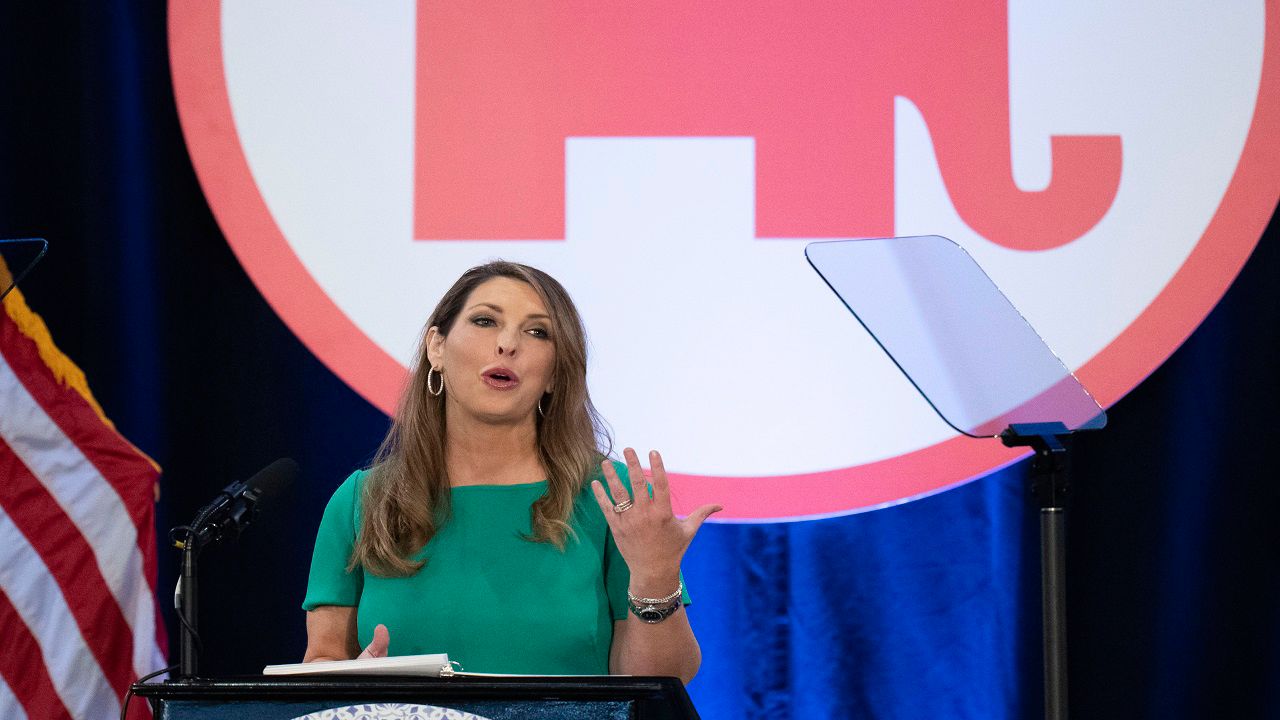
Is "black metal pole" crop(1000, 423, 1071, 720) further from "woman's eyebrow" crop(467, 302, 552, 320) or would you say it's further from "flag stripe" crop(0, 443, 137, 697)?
"flag stripe" crop(0, 443, 137, 697)

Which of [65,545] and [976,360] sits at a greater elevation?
[976,360]

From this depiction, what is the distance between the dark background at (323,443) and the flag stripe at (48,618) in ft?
0.68

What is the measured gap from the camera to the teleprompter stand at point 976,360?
131 centimetres

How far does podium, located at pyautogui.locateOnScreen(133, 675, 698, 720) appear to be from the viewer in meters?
1.21

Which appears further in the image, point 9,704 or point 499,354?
point 9,704

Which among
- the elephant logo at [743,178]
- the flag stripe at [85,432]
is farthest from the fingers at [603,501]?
the flag stripe at [85,432]

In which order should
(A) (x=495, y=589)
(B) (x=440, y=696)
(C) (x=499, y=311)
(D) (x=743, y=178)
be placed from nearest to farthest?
(B) (x=440, y=696), (A) (x=495, y=589), (C) (x=499, y=311), (D) (x=743, y=178)

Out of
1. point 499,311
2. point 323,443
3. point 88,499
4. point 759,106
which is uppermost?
point 759,106

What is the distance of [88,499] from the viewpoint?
2.47 m

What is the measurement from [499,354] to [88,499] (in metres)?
1.08

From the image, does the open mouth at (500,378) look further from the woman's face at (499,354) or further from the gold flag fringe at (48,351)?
the gold flag fringe at (48,351)

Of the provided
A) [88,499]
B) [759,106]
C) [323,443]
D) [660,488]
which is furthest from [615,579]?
[88,499]

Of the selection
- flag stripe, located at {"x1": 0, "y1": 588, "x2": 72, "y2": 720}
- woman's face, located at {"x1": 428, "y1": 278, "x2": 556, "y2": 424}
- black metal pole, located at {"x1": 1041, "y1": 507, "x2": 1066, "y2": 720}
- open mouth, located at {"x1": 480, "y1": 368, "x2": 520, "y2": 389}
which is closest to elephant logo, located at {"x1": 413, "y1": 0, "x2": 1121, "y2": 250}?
woman's face, located at {"x1": 428, "y1": 278, "x2": 556, "y2": 424}

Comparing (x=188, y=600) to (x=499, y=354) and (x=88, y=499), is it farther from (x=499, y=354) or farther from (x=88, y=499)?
(x=88, y=499)
